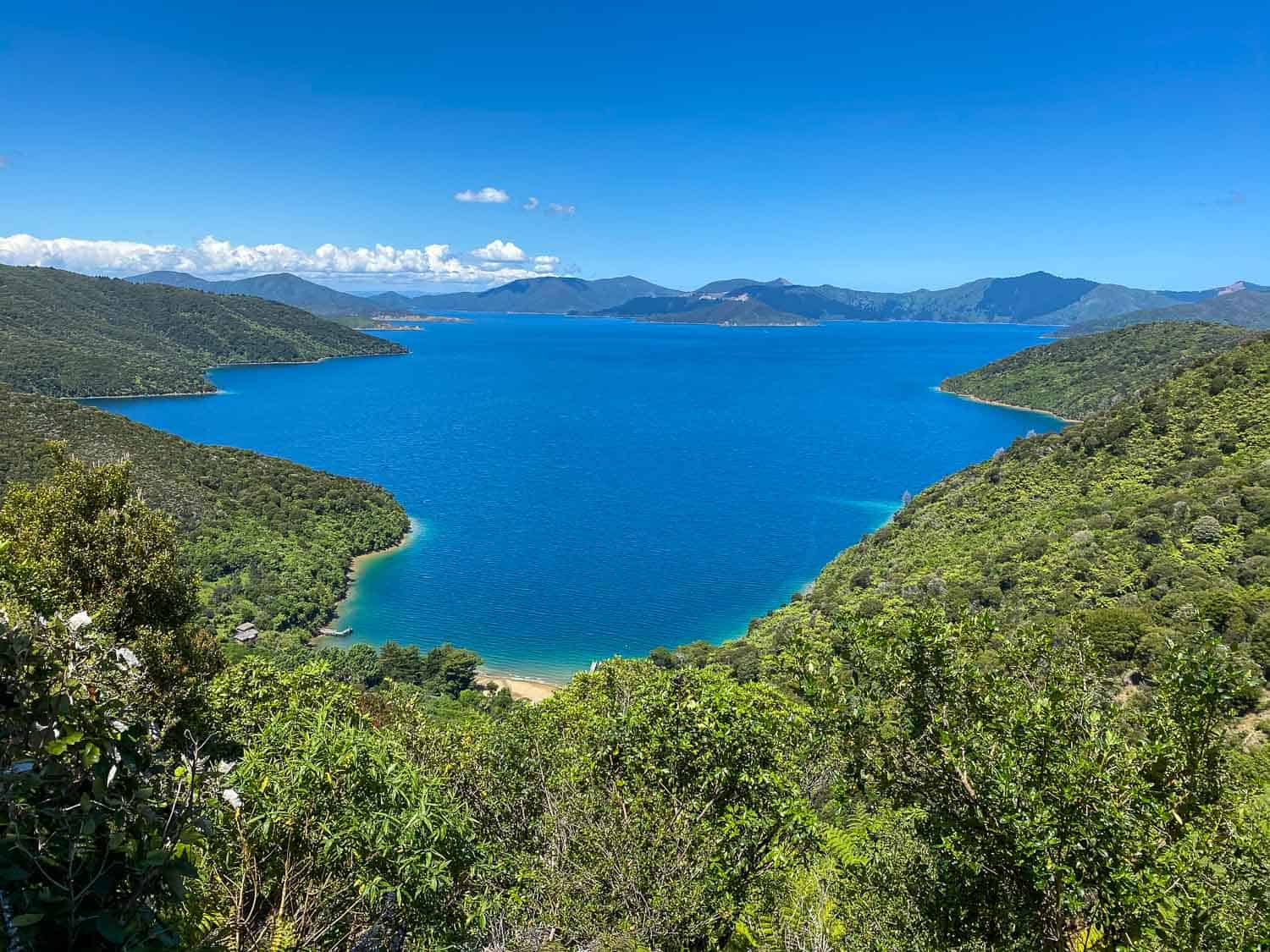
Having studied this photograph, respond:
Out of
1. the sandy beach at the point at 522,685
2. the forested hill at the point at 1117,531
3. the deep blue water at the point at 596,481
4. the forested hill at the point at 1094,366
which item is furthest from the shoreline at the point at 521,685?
the forested hill at the point at 1094,366

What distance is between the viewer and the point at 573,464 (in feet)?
310

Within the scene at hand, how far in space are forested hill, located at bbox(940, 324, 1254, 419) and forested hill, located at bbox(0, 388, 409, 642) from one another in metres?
110

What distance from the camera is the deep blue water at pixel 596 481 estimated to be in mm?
50438

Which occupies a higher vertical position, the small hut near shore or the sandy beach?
the small hut near shore

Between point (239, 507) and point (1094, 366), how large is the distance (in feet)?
459

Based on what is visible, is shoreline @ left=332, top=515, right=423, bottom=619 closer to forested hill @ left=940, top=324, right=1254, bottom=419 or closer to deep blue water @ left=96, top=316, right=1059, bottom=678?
deep blue water @ left=96, top=316, right=1059, bottom=678

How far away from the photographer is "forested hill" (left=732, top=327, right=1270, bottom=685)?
29.0m

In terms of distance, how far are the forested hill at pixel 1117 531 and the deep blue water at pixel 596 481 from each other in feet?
32.1

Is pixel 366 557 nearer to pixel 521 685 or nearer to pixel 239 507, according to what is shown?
pixel 239 507

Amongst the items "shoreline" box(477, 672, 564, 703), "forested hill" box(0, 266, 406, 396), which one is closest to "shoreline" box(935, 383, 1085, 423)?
"shoreline" box(477, 672, 564, 703)

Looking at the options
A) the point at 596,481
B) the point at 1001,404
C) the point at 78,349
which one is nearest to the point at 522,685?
the point at 596,481

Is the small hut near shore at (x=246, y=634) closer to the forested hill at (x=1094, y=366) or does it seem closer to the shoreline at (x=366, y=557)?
the shoreline at (x=366, y=557)

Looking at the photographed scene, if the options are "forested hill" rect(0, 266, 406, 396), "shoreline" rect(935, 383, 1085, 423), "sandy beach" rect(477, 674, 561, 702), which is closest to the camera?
"sandy beach" rect(477, 674, 561, 702)

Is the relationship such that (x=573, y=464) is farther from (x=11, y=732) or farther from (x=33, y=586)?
(x=11, y=732)
